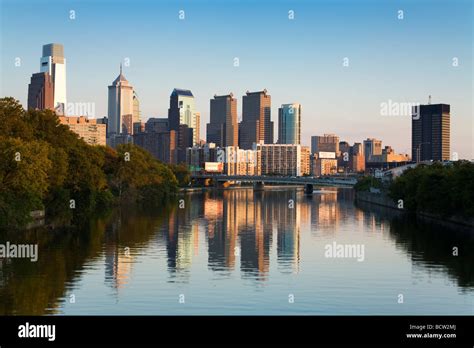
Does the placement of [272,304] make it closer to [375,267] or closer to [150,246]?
[375,267]

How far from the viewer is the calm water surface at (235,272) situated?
95.3 feet

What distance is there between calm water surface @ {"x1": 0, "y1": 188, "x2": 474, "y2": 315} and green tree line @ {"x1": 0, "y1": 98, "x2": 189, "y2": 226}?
2549mm

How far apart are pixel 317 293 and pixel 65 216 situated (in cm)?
3165

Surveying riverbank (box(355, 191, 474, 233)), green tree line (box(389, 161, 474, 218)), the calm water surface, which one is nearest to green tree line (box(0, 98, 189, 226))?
the calm water surface

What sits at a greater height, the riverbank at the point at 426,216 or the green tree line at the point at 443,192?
the green tree line at the point at 443,192

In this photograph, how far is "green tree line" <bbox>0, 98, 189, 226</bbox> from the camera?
50094 mm

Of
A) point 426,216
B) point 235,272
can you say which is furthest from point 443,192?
point 235,272

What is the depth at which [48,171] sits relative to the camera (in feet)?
191

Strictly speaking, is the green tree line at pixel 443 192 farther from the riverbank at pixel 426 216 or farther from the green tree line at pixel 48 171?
the green tree line at pixel 48 171

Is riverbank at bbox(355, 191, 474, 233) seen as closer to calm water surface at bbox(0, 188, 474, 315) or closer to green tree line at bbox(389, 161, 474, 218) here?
green tree line at bbox(389, 161, 474, 218)

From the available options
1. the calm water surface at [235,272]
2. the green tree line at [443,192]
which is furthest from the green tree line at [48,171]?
the green tree line at [443,192]

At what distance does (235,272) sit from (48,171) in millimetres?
26235

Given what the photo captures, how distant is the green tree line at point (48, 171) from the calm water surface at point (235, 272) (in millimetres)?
2549
